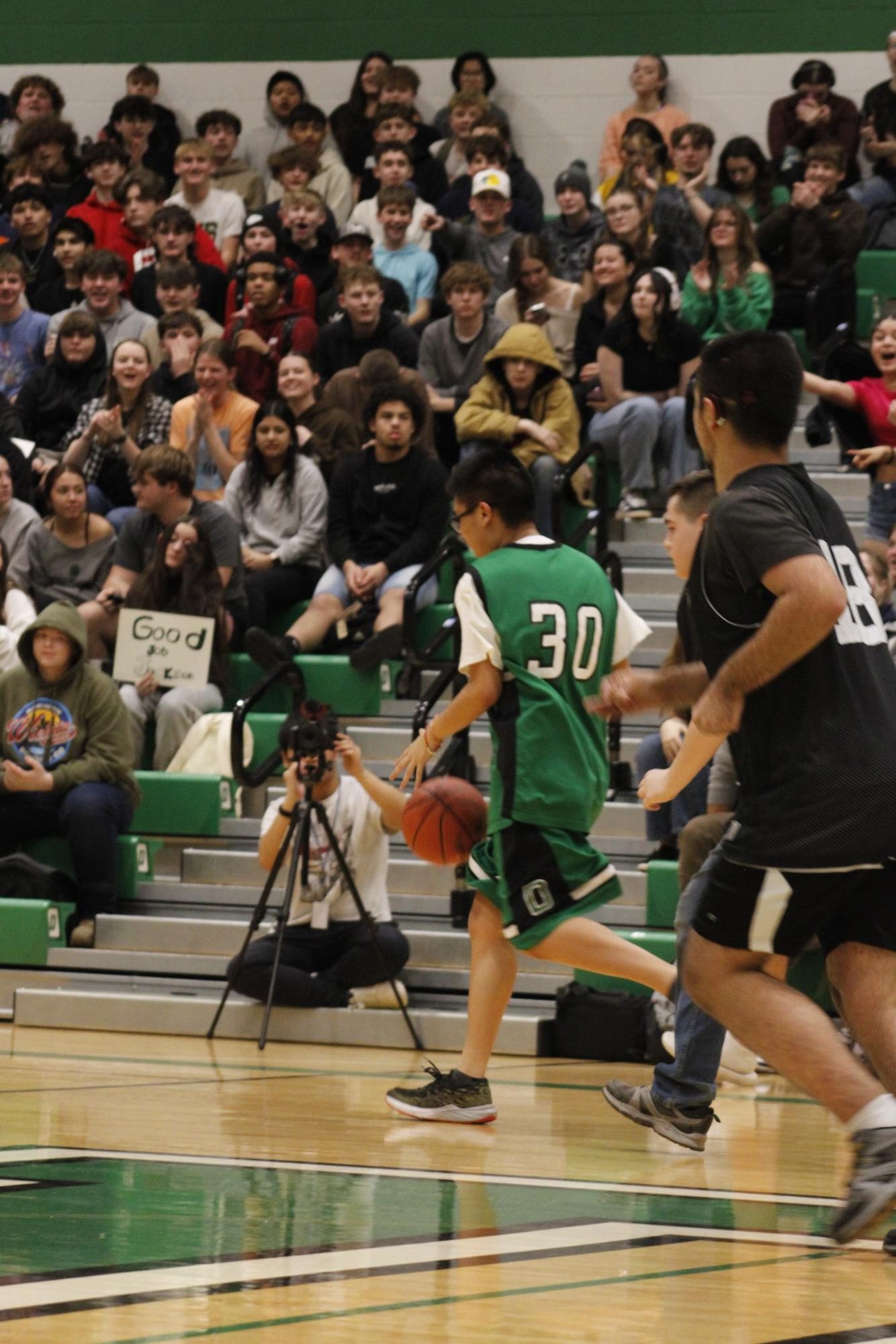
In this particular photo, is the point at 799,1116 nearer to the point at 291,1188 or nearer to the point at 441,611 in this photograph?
the point at 291,1188

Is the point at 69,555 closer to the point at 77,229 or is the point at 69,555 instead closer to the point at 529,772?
the point at 77,229

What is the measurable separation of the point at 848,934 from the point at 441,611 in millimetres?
6098

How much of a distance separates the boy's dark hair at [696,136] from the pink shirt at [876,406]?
10.0 ft

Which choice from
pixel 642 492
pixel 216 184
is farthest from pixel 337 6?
pixel 642 492

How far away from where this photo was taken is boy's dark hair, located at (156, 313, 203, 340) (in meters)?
11.4

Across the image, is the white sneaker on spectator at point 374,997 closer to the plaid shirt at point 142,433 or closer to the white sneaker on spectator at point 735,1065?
the white sneaker on spectator at point 735,1065

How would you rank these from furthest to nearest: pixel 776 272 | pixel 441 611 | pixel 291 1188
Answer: pixel 776 272 < pixel 441 611 < pixel 291 1188

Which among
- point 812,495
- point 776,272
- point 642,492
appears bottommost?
point 812,495

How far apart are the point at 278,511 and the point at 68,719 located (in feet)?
6.93

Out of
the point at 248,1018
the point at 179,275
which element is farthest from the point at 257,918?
the point at 179,275

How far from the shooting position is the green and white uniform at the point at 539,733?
5371mm

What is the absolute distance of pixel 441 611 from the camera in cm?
967

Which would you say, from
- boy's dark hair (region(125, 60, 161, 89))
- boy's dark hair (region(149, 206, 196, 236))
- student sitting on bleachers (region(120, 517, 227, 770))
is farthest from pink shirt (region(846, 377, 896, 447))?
boy's dark hair (region(125, 60, 161, 89))

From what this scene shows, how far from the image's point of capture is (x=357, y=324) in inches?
436
